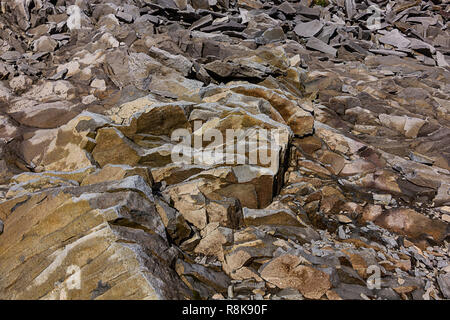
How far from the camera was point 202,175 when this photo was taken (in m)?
7.09

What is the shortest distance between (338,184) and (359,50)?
17337 mm

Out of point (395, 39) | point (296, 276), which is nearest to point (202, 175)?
point (296, 276)

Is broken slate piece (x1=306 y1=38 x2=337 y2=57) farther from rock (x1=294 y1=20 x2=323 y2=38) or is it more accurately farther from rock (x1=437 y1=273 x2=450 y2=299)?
rock (x1=437 y1=273 x2=450 y2=299)

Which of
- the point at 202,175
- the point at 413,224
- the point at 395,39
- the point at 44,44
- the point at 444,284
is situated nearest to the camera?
the point at 444,284

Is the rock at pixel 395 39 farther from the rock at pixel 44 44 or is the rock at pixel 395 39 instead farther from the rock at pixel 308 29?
the rock at pixel 44 44

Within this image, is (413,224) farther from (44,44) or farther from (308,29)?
(308,29)

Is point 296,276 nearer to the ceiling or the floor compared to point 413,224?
nearer to the ceiling

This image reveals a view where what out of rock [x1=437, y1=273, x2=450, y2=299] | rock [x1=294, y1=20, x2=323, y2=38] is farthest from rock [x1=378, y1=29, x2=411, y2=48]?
rock [x1=437, y1=273, x2=450, y2=299]

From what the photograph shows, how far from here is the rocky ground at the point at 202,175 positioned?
4.70 m

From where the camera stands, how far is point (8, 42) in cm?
1517

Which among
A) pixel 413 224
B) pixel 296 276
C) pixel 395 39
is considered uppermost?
pixel 296 276

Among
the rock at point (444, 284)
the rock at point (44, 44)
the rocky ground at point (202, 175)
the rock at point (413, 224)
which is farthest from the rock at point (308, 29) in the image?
the rock at point (444, 284)

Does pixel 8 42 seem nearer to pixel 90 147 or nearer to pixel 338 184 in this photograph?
pixel 90 147
